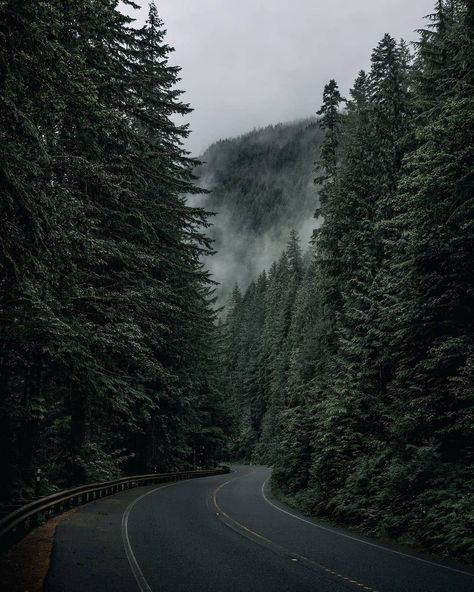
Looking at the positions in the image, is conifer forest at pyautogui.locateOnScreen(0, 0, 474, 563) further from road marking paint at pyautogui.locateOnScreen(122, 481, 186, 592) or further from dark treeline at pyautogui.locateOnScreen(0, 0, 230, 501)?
road marking paint at pyautogui.locateOnScreen(122, 481, 186, 592)

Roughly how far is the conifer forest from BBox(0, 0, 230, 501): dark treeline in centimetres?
8

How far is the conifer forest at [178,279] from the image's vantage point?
10.3 meters

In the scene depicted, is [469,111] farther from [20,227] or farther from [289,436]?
[289,436]

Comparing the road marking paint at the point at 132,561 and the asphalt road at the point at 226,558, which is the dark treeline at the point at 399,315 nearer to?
the asphalt road at the point at 226,558

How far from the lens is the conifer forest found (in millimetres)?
10344

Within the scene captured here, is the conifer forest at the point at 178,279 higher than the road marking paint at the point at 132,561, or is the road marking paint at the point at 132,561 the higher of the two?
the conifer forest at the point at 178,279

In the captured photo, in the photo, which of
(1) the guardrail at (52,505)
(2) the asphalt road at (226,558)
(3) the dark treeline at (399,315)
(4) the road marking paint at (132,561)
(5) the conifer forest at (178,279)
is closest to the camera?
(4) the road marking paint at (132,561)

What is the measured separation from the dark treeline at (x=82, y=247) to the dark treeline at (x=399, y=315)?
735cm

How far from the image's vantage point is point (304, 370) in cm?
3312

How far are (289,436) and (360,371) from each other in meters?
9.89

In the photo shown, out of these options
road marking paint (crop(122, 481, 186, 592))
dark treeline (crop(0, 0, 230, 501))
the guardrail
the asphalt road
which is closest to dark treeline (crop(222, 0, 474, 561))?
the asphalt road

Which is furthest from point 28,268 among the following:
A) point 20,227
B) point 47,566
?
point 47,566

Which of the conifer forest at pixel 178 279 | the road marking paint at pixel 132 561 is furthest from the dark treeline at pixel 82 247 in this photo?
the road marking paint at pixel 132 561

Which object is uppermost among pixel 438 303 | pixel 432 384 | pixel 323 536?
pixel 438 303
